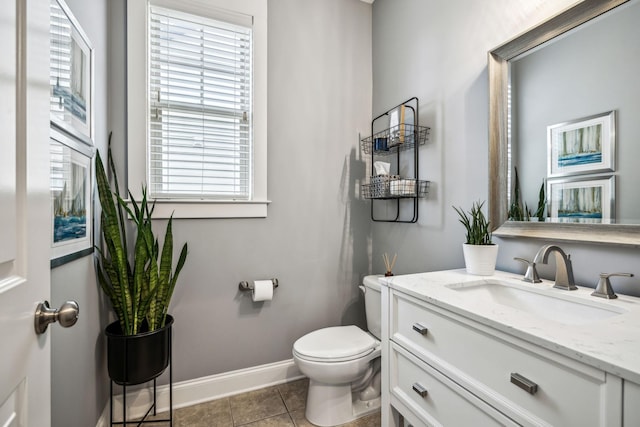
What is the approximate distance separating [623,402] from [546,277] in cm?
78

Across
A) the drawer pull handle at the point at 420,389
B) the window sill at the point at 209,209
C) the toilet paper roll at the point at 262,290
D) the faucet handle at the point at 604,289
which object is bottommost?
the drawer pull handle at the point at 420,389

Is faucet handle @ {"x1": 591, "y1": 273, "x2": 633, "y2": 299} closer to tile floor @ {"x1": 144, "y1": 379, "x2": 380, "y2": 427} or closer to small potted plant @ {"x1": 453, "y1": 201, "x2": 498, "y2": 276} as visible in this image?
small potted plant @ {"x1": 453, "y1": 201, "x2": 498, "y2": 276}

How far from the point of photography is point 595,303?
992 mm

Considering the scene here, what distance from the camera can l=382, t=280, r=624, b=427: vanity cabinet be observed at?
0.66 m

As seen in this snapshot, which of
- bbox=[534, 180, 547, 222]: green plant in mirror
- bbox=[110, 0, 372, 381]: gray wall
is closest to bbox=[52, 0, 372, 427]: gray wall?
bbox=[110, 0, 372, 381]: gray wall

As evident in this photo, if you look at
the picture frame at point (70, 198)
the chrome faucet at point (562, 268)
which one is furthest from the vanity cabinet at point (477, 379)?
the picture frame at point (70, 198)

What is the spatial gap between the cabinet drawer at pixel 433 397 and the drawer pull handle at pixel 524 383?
4.3 inches

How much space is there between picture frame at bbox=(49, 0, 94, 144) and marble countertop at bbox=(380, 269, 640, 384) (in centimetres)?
136

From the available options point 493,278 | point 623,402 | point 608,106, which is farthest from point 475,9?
point 623,402

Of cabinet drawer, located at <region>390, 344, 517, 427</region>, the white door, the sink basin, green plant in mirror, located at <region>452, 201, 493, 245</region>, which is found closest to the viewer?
the white door

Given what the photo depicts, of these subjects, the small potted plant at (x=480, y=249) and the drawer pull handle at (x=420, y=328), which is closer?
the drawer pull handle at (x=420, y=328)

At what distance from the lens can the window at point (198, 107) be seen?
1.78 m

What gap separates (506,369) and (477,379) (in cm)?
11

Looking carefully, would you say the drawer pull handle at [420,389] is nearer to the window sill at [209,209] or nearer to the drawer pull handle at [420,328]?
the drawer pull handle at [420,328]
